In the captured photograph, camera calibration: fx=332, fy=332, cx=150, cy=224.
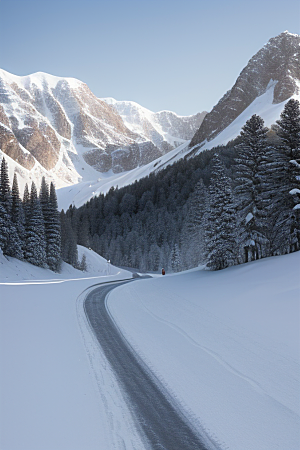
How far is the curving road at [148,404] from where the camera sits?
4.62m

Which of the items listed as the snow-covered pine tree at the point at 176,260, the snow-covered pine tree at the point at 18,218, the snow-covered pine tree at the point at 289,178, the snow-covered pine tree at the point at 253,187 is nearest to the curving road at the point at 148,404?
the snow-covered pine tree at the point at 289,178

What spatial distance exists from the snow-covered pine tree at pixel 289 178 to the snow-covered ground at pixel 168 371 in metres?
12.0

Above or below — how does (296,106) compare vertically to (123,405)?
above

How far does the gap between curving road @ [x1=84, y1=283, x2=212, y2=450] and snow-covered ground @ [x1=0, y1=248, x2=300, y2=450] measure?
0.66 feet

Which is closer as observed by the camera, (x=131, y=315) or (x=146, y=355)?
(x=146, y=355)

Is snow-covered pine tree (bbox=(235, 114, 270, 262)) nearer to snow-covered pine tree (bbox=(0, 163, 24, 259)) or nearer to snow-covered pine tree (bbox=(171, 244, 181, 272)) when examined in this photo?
snow-covered pine tree (bbox=(0, 163, 24, 259))

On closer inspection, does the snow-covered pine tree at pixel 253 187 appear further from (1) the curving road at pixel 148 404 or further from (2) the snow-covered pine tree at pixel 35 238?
(2) the snow-covered pine tree at pixel 35 238

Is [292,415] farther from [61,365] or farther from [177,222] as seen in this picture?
[177,222]

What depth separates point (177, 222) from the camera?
344 feet

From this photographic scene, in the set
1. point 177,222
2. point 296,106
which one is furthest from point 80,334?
point 177,222

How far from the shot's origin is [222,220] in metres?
31.2

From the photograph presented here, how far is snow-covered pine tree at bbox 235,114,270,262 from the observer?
91.7 ft

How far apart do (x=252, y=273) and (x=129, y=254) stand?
9228cm

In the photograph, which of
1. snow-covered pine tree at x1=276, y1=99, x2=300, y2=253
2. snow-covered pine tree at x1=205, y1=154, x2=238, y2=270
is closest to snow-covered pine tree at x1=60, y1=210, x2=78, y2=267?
snow-covered pine tree at x1=205, y1=154, x2=238, y2=270
